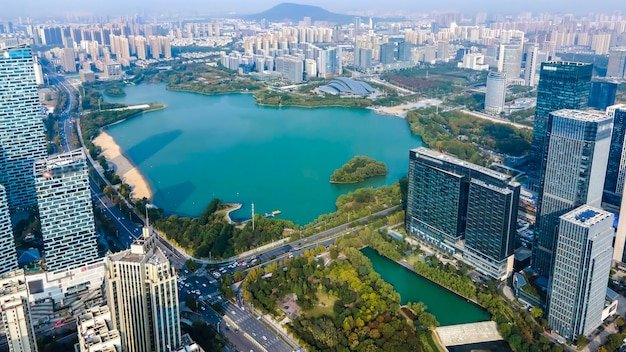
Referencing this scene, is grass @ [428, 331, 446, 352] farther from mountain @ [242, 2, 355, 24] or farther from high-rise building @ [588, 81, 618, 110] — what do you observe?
mountain @ [242, 2, 355, 24]

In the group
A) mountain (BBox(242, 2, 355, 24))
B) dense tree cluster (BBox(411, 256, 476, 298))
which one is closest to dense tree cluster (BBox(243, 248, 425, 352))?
dense tree cluster (BBox(411, 256, 476, 298))

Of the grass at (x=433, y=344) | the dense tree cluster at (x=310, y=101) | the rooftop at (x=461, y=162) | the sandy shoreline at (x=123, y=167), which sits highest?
the rooftop at (x=461, y=162)

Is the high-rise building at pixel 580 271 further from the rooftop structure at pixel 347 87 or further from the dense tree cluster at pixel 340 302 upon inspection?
the rooftop structure at pixel 347 87

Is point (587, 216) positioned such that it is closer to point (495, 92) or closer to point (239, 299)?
point (239, 299)

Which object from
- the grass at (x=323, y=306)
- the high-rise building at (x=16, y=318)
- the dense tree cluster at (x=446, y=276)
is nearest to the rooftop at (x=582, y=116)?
the dense tree cluster at (x=446, y=276)

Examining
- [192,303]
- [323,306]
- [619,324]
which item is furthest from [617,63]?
[192,303]

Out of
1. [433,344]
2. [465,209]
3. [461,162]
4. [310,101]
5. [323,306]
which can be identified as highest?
[461,162]
